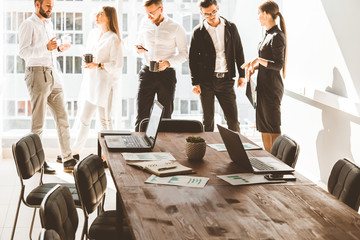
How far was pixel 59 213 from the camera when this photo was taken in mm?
2475

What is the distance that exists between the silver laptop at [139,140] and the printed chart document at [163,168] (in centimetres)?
41

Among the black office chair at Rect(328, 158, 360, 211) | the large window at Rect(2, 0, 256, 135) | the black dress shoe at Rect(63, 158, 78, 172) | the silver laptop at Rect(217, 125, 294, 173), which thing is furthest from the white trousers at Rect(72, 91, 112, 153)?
the black office chair at Rect(328, 158, 360, 211)

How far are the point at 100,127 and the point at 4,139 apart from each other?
120 centimetres

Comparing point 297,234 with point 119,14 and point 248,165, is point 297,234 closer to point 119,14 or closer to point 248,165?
point 248,165

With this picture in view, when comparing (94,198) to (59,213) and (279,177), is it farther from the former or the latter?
(279,177)

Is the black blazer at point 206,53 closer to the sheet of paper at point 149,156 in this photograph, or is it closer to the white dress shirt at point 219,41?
the white dress shirt at point 219,41

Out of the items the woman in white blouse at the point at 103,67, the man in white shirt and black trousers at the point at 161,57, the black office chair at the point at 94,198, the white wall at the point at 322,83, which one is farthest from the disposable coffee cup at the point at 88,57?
the black office chair at the point at 94,198

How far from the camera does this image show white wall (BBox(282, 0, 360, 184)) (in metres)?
4.94

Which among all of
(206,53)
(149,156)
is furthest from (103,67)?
(149,156)

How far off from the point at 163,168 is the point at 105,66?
3.18 meters

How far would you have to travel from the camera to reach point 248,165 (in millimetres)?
3145

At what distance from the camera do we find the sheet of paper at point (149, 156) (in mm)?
3434

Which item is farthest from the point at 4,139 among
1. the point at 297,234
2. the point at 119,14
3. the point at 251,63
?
the point at 297,234

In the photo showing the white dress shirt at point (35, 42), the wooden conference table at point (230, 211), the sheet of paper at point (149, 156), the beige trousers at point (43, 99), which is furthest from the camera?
the beige trousers at point (43, 99)
